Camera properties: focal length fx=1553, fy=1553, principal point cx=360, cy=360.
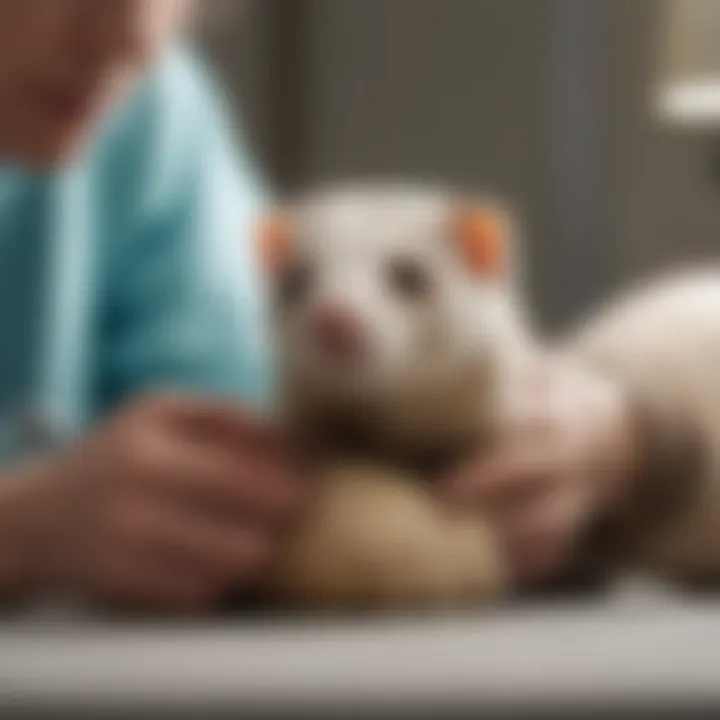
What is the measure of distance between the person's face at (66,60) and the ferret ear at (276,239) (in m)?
0.06

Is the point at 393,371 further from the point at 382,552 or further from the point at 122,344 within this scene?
the point at 122,344

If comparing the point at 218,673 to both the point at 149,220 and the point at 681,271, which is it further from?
the point at 149,220

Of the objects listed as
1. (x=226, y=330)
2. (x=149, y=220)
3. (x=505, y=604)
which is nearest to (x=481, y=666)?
(x=505, y=604)

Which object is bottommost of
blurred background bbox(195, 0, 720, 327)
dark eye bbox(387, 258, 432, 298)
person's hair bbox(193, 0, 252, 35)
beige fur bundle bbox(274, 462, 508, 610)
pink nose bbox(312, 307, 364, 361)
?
beige fur bundle bbox(274, 462, 508, 610)

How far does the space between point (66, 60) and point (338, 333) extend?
0.34 feet

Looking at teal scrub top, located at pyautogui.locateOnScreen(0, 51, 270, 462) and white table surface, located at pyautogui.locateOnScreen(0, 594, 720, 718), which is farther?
teal scrub top, located at pyautogui.locateOnScreen(0, 51, 270, 462)

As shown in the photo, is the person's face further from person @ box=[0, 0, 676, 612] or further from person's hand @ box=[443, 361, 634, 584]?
person's hand @ box=[443, 361, 634, 584]

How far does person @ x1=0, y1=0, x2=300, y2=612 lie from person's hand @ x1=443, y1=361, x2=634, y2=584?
1.7 inches

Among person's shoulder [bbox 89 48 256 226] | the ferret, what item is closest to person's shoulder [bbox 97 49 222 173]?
person's shoulder [bbox 89 48 256 226]

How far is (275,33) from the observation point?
1.03 ft

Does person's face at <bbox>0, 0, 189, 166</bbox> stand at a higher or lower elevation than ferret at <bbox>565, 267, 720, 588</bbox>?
higher

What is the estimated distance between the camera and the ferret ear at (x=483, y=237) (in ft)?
1.04

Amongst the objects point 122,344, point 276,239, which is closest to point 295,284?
point 276,239

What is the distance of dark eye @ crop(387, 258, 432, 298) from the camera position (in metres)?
0.32
